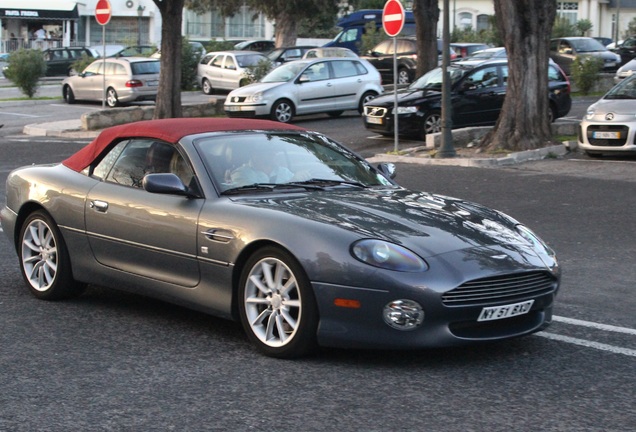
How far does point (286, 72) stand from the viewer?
26.5 metres

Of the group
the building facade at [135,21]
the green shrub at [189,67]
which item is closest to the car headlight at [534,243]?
the green shrub at [189,67]

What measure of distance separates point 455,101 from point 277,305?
16500 millimetres

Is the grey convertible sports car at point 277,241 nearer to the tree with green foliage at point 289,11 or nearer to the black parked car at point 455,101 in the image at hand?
the black parked car at point 455,101

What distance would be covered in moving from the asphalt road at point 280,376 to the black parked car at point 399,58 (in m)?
30.8

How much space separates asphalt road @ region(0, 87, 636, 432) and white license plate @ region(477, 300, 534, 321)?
28 centimetres

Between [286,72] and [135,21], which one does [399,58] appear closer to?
[286,72]

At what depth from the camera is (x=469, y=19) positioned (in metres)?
82.1

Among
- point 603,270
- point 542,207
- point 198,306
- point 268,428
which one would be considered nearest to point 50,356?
point 198,306

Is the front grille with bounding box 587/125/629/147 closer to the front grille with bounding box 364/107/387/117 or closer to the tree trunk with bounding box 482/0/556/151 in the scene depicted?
the tree trunk with bounding box 482/0/556/151

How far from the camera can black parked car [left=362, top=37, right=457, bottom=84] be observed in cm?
3881

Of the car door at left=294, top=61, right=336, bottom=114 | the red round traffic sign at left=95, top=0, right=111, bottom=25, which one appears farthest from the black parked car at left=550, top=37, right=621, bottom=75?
the red round traffic sign at left=95, top=0, right=111, bottom=25

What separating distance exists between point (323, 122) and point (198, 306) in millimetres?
20310

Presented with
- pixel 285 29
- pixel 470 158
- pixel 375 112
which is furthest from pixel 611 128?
pixel 285 29

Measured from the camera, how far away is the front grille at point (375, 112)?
21.9m
